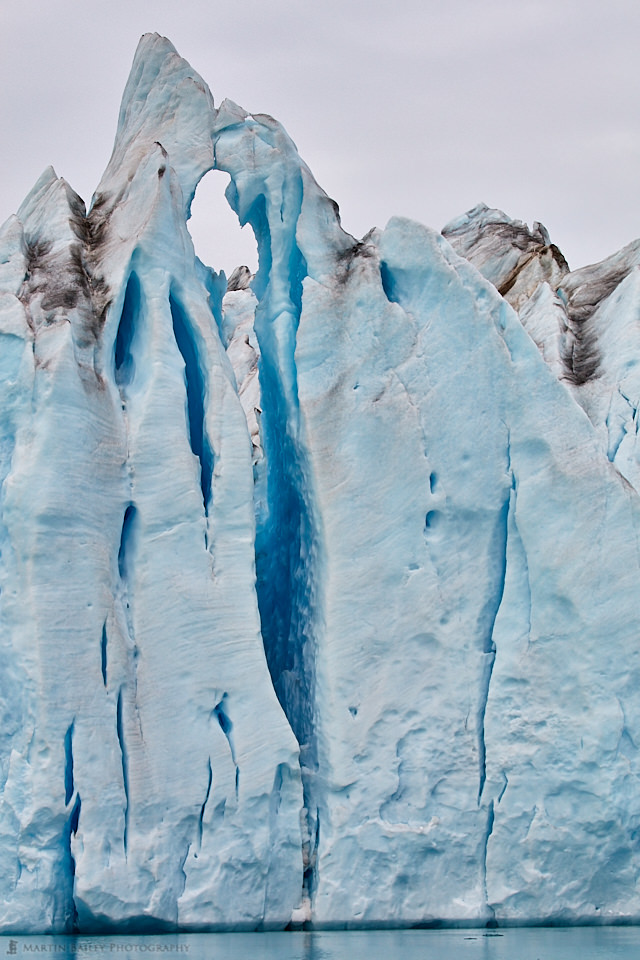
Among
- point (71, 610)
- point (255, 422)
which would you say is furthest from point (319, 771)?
point (255, 422)

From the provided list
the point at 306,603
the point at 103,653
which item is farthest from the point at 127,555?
the point at 306,603

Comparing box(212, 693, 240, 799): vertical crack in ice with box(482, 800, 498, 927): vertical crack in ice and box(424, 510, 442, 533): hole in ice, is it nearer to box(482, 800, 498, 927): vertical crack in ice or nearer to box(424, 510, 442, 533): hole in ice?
box(482, 800, 498, 927): vertical crack in ice

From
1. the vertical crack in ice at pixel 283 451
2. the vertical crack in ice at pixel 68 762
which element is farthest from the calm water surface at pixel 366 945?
the vertical crack in ice at pixel 283 451

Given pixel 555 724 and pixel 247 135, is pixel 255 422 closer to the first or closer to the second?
pixel 247 135

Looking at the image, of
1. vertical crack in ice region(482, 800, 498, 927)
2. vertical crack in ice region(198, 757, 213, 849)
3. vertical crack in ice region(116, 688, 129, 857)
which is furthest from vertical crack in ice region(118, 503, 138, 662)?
vertical crack in ice region(482, 800, 498, 927)

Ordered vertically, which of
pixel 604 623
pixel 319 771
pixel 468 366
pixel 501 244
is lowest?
pixel 319 771

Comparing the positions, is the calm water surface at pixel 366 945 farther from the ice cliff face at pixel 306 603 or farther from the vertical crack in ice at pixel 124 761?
the vertical crack in ice at pixel 124 761

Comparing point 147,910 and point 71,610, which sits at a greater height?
point 71,610
